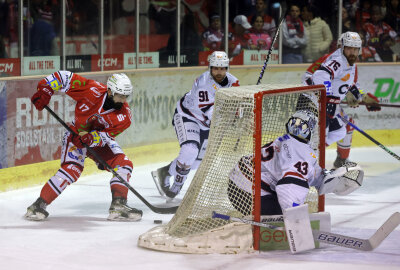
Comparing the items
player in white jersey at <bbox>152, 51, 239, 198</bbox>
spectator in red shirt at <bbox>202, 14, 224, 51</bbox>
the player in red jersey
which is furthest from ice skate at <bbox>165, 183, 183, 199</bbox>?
spectator in red shirt at <bbox>202, 14, 224, 51</bbox>

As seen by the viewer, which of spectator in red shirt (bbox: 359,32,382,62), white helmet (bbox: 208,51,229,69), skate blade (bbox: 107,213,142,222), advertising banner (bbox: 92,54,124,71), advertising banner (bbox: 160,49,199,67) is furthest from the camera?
spectator in red shirt (bbox: 359,32,382,62)

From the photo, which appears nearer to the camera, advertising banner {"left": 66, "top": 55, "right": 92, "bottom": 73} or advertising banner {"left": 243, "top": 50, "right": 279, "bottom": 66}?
advertising banner {"left": 66, "top": 55, "right": 92, "bottom": 73}

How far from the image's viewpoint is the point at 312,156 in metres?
4.72

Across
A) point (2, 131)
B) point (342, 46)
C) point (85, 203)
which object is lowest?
point (85, 203)

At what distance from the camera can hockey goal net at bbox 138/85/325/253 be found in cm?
469

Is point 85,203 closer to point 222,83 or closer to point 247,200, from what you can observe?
point 222,83

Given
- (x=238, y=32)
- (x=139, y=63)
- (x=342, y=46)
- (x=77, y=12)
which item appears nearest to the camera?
(x=342, y=46)

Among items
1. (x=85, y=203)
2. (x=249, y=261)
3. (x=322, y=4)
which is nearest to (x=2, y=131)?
(x=85, y=203)

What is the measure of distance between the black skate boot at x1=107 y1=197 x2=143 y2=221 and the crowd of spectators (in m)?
1.78

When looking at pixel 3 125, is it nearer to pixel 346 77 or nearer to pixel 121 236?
pixel 121 236

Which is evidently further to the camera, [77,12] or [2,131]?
[77,12]

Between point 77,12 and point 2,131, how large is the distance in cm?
152

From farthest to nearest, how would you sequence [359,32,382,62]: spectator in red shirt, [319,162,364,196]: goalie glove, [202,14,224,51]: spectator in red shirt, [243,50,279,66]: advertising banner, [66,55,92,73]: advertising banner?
[359,32,382,62]: spectator in red shirt, [243,50,279,66]: advertising banner, [202,14,224,51]: spectator in red shirt, [66,55,92,73]: advertising banner, [319,162,364,196]: goalie glove

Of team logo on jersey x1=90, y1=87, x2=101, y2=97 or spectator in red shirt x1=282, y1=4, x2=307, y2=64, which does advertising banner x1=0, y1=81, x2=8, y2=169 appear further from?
spectator in red shirt x1=282, y1=4, x2=307, y2=64
